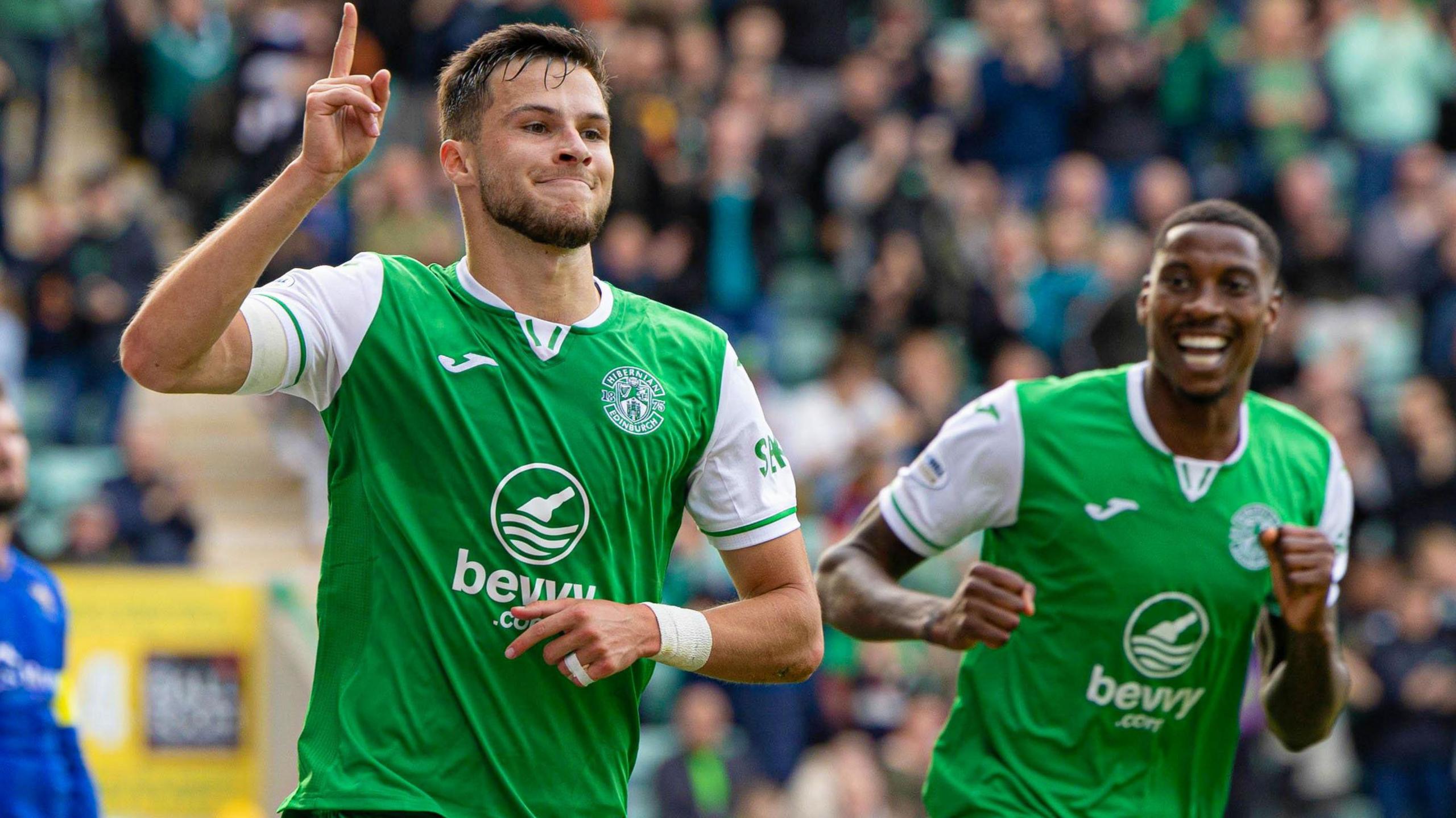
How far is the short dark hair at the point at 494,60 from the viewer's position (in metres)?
4.74

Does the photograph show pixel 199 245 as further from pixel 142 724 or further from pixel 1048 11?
pixel 1048 11

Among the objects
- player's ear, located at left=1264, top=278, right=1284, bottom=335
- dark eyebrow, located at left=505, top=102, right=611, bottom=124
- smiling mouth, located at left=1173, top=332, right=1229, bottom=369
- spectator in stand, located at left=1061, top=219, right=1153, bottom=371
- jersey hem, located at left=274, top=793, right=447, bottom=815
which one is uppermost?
dark eyebrow, located at left=505, top=102, right=611, bottom=124

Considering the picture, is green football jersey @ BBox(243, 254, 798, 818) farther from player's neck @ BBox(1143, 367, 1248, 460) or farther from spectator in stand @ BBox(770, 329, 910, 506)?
spectator in stand @ BBox(770, 329, 910, 506)

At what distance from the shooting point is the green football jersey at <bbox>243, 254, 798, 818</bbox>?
14.4 feet

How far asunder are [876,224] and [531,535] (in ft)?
37.9

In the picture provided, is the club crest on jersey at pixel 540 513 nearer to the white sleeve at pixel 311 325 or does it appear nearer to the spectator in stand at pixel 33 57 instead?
the white sleeve at pixel 311 325

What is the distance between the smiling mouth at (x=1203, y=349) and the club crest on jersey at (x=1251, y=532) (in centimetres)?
45

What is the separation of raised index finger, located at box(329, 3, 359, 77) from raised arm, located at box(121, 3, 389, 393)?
0.11 feet

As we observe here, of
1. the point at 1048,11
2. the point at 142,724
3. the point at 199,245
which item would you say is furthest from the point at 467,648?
the point at 1048,11

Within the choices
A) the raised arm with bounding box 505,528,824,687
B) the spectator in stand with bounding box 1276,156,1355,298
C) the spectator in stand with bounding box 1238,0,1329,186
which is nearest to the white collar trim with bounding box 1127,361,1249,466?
the raised arm with bounding box 505,528,824,687

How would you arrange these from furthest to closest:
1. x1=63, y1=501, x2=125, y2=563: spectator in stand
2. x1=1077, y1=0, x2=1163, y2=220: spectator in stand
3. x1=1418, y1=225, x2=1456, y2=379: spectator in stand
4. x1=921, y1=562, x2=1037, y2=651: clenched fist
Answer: x1=1077, y1=0, x2=1163, y2=220: spectator in stand, x1=1418, y1=225, x2=1456, y2=379: spectator in stand, x1=63, y1=501, x2=125, y2=563: spectator in stand, x1=921, y1=562, x2=1037, y2=651: clenched fist

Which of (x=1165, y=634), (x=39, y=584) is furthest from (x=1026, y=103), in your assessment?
(x=1165, y=634)

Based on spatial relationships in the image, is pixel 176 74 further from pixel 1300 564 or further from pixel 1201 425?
pixel 1300 564

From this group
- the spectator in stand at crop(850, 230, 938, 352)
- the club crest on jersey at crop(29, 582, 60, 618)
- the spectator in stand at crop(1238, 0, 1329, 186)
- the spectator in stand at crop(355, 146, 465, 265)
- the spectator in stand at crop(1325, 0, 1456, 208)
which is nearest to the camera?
the club crest on jersey at crop(29, 582, 60, 618)
